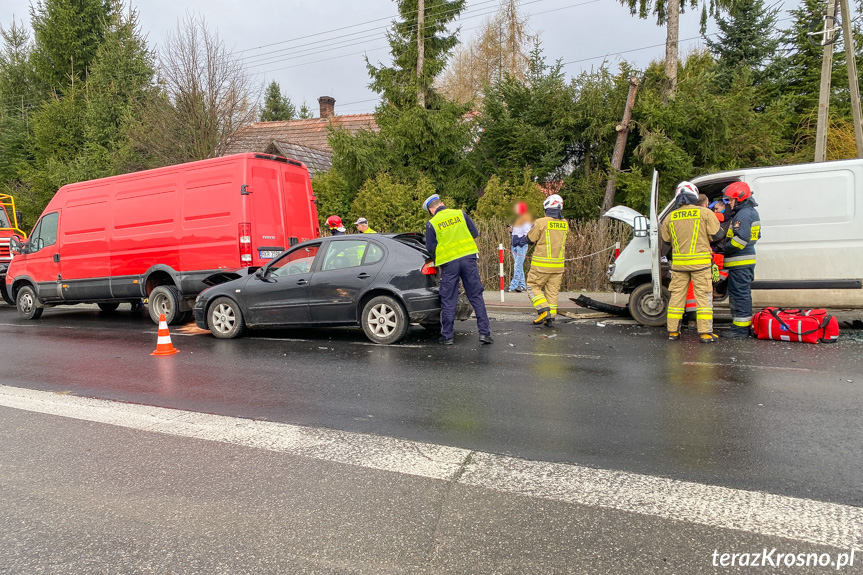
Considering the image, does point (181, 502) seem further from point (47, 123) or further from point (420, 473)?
point (47, 123)

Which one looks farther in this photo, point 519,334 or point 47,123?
point 47,123

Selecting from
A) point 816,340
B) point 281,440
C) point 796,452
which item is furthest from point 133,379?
point 816,340

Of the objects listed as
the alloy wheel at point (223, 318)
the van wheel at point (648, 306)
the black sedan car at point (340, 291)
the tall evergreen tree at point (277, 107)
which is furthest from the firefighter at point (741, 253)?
the tall evergreen tree at point (277, 107)

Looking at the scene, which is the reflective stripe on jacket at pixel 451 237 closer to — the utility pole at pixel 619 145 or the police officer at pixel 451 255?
the police officer at pixel 451 255

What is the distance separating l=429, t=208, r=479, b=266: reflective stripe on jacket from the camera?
7152 millimetres

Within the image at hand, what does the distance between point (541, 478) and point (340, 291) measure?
4.76 metres

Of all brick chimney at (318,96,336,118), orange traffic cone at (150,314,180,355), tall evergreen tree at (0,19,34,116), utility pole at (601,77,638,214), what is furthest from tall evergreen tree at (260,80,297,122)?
orange traffic cone at (150,314,180,355)

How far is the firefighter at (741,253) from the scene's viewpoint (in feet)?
23.4

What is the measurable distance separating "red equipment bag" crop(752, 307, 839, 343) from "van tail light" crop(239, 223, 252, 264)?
23.0ft

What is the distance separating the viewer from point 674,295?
7.38m

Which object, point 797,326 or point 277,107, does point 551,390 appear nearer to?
point 797,326

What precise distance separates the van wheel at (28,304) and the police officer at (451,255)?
8.82 m

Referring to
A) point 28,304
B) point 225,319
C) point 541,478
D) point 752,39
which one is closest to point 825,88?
point 752,39

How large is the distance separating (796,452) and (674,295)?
4.06 metres
